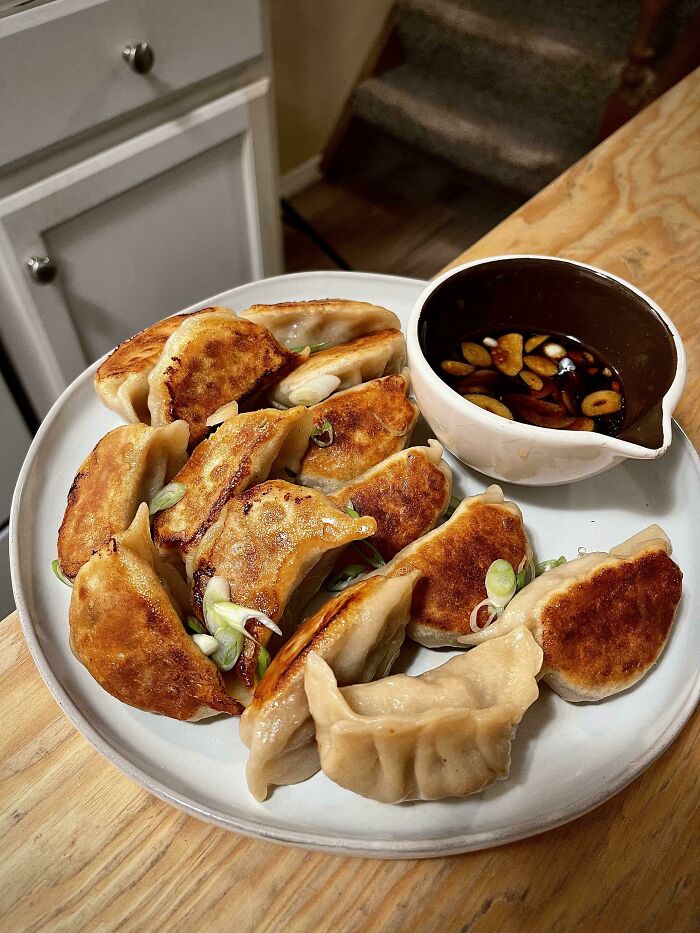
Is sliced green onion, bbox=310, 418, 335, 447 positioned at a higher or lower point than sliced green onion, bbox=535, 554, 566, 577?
higher

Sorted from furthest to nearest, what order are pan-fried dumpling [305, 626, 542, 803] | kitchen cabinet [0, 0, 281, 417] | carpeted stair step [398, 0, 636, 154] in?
carpeted stair step [398, 0, 636, 154], kitchen cabinet [0, 0, 281, 417], pan-fried dumpling [305, 626, 542, 803]

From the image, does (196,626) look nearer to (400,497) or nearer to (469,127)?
(400,497)

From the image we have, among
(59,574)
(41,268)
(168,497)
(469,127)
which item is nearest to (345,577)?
(168,497)

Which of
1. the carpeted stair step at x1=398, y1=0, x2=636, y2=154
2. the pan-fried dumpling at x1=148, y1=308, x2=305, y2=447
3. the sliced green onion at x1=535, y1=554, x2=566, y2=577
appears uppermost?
the pan-fried dumpling at x1=148, y1=308, x2=305, y2=447

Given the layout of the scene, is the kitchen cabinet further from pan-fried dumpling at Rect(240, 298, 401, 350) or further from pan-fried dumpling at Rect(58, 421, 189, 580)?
pan-fried dumpling at Rect(58, 421, 189, 580)

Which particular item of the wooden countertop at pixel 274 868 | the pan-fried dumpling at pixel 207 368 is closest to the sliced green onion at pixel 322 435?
the pan-fried dumpling at pixel 207 368

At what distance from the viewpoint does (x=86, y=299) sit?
1.84 meters

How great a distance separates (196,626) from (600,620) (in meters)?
0.48

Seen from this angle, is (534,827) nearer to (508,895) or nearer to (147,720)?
(508,895)

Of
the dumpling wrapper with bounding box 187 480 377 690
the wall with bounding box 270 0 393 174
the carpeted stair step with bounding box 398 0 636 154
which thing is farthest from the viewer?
the carpeted stair step with bounding box 398 0 636 154

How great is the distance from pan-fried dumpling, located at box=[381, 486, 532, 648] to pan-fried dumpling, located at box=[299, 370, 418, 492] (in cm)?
16

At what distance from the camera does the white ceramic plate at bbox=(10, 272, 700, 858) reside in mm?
757

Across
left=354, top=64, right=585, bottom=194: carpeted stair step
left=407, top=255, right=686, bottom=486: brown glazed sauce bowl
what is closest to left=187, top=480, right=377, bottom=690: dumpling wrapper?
left=407, top=255, right=686, bottom=486: brown glazed sauce bowl

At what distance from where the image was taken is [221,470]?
0.96 metres
